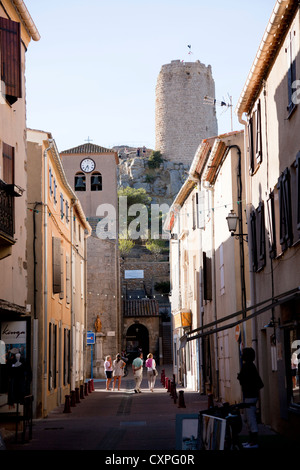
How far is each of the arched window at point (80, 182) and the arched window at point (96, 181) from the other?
2.44ft

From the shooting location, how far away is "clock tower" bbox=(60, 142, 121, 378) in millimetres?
51656

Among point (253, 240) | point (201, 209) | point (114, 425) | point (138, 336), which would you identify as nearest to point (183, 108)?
point (138, 336)

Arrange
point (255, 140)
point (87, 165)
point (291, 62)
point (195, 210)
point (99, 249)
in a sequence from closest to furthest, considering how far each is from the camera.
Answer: point (291, 62), point (255, 140), point (195, 210), point (99, 249), point (87, 165)

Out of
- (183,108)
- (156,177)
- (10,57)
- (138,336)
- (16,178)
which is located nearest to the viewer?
(10,57)

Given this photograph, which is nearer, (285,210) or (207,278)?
(285,210)

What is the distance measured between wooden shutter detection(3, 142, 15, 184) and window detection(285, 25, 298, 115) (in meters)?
6.69

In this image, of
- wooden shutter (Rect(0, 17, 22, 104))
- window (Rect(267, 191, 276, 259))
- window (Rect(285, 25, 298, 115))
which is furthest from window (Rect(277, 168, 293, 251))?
wooden shutter (Rect(0, 17, 22, 104))

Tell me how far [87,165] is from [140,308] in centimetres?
1235

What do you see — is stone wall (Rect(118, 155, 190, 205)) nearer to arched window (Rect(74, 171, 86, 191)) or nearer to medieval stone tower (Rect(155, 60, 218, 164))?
medieval stone tower (Rect(155, 60, 218, 164))

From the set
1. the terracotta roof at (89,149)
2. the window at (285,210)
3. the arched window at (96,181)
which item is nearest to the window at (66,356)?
the window at (285,210)

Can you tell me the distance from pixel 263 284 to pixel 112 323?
35.4 m

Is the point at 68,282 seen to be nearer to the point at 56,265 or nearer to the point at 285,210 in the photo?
the point at 56,265

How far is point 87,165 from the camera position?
198ft

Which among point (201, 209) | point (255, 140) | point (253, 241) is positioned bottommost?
point (253, 241)
